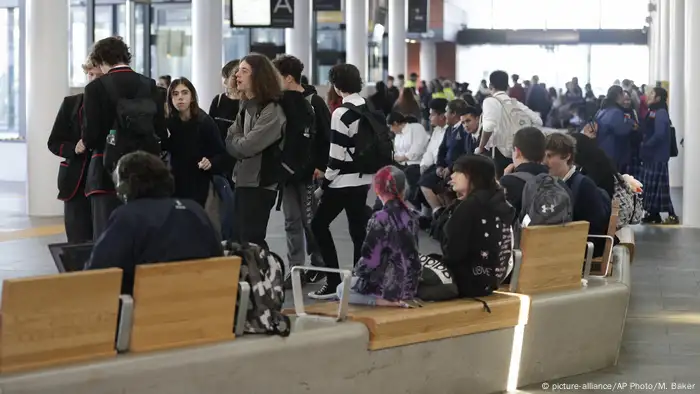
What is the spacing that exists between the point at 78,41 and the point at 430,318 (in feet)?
62.9

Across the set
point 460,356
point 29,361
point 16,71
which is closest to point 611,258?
point 460,356

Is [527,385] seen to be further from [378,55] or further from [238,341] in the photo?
[378,55]

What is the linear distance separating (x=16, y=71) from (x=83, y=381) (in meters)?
19.0

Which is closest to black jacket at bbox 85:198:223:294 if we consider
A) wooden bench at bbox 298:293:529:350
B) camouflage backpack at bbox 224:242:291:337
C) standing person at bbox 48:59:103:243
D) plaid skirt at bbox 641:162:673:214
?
camouflage backpack at bbox 224:242:291:337

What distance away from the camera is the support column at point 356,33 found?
104 feet

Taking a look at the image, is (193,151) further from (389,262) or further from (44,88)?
(44,88)

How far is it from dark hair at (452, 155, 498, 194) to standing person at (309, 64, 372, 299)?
2.08m

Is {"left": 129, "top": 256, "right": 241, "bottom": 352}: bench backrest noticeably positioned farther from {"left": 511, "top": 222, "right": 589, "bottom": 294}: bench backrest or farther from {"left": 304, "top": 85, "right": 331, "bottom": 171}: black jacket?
{"left": 304, "top": 85, "right": 331, "bottom": 171}: black jacket

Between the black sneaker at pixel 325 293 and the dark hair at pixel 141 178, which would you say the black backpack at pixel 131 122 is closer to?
the black sneaker at pixel 325 293

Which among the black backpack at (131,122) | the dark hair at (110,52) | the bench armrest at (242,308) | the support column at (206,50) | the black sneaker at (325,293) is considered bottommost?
the black sneaker at (325,293)

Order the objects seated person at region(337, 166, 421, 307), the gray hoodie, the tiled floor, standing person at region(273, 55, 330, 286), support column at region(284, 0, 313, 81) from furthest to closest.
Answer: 1. support column at region(284, 0, 313, 81)
2. standing person at region(273, 55, 330, 286)
3. the gray hoodie
4. the tiled floor
5. seated person at region(337, 166, 421, 307)

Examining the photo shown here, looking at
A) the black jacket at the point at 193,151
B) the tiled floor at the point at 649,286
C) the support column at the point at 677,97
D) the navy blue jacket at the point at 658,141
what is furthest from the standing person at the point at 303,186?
the support column at the point at 677,97

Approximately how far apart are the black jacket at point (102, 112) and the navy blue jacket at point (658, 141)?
9.76 metres

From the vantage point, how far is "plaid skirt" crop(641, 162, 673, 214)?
16359 mm
